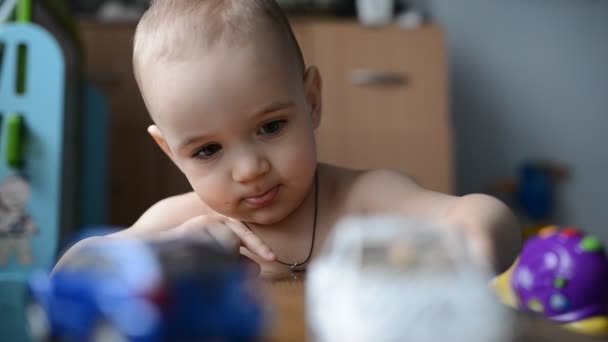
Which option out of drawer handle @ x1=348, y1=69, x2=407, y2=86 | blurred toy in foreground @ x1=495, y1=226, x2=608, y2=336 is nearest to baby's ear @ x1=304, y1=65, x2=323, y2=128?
blurred toy in foreground @ x1=495, y1=226, x2=608, y2=336

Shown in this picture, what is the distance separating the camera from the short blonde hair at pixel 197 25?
25.5 inches

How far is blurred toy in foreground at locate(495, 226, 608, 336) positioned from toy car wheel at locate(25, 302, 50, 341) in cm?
58

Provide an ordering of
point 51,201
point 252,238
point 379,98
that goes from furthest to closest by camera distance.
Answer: point 379,98, point 51,201, point 252,238

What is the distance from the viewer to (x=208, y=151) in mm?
643

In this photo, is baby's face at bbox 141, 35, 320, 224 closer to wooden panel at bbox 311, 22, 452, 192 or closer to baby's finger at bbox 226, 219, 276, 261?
baby's finger at bbox 226, 219, 276, 261

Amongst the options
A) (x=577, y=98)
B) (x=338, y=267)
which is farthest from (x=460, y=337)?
(x=577, y=98)

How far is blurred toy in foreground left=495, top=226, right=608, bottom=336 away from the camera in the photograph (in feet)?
2.42

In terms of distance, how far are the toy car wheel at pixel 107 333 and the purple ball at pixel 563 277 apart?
0.61 meters

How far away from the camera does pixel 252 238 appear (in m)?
0.45

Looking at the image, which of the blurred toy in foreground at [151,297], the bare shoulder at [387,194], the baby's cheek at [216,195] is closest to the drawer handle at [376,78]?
the bare shoulder at [387,194]

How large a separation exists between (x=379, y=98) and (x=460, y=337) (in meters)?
1.89

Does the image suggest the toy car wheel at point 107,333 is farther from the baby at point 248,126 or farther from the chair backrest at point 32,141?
the chair backrest at point 32,141

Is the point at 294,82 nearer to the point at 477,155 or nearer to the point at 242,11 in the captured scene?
the point at 242,11

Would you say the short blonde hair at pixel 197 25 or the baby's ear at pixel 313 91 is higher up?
the short blonde hair at pixel 197 25
